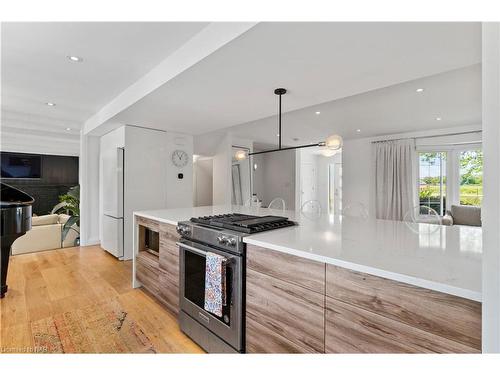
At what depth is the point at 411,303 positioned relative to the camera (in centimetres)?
87

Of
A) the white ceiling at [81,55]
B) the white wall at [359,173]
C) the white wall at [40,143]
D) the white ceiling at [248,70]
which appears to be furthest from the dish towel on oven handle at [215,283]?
the white wall at [40,143]

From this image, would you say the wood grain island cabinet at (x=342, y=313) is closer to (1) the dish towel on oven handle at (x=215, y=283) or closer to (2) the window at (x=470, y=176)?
(1) the dish towel on oven handle at (x=215, y=283)

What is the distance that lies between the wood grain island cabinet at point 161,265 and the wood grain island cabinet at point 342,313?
94 centimetres

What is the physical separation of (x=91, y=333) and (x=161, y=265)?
2.29 feet

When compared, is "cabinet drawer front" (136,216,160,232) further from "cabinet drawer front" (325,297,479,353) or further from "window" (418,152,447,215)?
"window" (418,152,447,215)

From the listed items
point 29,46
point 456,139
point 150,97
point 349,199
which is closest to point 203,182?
point 349,199

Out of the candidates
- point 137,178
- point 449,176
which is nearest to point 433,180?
point 449,176

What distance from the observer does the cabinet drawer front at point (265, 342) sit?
1.24m

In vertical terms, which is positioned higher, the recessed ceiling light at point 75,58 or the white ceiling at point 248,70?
the recessed ceiling light at point 75,58

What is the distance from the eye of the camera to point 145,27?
1.82m

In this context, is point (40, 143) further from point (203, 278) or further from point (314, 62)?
point (314, 62)

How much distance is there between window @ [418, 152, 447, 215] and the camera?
5188mm

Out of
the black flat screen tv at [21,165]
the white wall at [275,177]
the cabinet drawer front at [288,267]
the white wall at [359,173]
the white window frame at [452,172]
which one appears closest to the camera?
the cabinet drawer front at [288,267]

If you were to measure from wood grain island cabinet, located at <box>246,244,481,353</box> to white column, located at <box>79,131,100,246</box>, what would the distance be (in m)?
4.53
